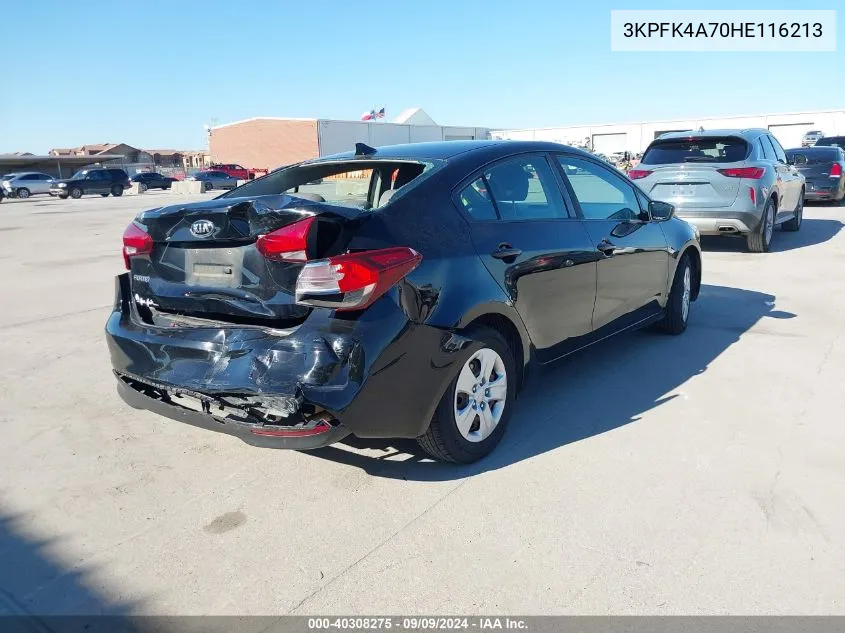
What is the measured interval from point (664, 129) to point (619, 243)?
215 ft

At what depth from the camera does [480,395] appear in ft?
11.4

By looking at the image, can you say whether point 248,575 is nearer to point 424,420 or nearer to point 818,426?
point 424,420

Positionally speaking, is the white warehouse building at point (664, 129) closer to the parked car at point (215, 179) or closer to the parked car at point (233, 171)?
the parked car at point (233, 171)

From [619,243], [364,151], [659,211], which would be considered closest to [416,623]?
[364,151]

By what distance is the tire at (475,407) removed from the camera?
3.27 m

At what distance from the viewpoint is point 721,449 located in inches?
146

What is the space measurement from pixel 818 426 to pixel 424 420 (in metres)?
2.46

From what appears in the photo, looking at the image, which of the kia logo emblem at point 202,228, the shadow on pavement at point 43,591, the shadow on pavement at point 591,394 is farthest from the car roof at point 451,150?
the shadow on pavement at point 43,591

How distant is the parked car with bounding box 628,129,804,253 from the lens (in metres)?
9.25

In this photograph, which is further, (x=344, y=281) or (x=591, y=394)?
(x=591, y=394)

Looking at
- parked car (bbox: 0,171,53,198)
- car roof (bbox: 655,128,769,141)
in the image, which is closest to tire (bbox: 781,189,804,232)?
car roof (bbox: 655,128,769,141)

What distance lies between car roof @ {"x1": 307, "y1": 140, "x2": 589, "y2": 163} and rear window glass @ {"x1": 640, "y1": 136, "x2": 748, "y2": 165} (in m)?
6.05

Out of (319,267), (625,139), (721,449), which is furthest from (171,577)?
(625,139)

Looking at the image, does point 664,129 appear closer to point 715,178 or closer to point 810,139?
point 810,139
